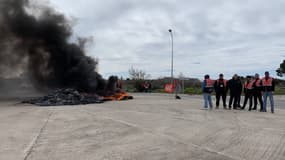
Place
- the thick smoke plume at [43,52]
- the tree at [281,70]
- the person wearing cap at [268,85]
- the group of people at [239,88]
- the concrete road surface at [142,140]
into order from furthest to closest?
the tree at [281,70], the thick smoke plume at [43,52], the group of people at [239,88], the person wearing cap at [268,85], the concrete road surface at [142,140]

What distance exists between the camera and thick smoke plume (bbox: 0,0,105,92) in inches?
820

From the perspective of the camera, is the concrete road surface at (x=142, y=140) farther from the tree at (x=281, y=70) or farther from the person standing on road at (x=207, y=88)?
the tree at (x=281, y=70)

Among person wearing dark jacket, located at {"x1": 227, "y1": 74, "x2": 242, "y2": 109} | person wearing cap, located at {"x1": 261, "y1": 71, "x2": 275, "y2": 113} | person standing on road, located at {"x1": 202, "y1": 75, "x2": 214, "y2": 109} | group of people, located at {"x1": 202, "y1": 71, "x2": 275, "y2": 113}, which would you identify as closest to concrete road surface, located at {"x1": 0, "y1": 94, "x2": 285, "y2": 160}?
person wearing cap, located at {"x1": 261, "y1": 71, "x2": 275, "y2": 113}

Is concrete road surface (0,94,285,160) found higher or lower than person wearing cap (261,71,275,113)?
lower

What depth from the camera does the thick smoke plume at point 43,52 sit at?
68.3ft

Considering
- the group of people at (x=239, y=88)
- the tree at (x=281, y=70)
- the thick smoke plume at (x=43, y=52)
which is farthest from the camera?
the tree at (x=281, y=70)

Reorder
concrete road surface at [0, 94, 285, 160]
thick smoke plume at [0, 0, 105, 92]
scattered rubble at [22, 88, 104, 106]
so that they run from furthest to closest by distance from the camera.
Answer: thick smoke plume at [0, 0, 105, 92] → scattered rubble at [22, 88, 104, 106] → concrete road surface at [0, 94, 285, 160]

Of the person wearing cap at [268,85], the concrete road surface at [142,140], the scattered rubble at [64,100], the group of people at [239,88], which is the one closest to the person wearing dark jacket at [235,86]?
the group of people at [239,88]

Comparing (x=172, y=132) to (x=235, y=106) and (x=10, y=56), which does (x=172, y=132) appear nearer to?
(x=235, y=106)

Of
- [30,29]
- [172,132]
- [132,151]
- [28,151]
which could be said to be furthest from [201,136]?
[30,29]

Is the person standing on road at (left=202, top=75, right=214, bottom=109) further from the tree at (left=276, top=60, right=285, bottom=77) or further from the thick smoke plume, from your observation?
the tree at (left=276, top=60, right=285, bottom=77)

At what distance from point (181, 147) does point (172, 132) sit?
1.43 meters

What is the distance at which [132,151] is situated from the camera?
16.0 ft

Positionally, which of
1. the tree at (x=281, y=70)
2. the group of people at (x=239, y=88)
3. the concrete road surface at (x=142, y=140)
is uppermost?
the tree at (x=281, y=70)
